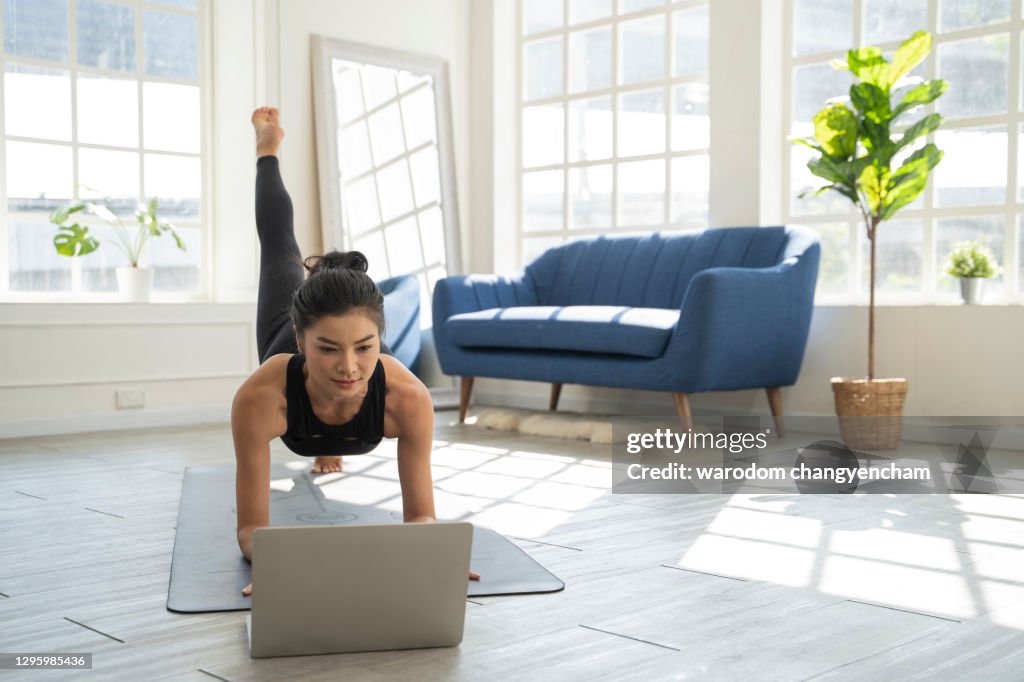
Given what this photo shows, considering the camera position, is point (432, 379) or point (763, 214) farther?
point (432, 379)

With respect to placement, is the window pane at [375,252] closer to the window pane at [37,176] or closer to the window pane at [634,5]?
the window pane at [37,176]

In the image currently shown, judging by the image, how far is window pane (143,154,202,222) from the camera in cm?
528

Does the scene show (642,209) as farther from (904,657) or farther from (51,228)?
(904,657)

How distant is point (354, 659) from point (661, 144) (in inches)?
168

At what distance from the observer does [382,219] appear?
5926mm

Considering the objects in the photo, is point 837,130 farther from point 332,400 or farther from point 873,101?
point 332,400

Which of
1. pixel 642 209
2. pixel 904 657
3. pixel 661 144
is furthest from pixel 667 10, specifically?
pixel 904 657

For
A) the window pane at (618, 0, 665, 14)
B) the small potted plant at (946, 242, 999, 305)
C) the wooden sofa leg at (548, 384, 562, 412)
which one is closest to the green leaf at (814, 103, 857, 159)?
the small potted plant at (946, 242, 999, 305)

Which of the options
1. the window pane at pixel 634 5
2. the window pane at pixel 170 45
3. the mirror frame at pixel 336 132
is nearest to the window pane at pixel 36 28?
the window pane at pixel 170 45

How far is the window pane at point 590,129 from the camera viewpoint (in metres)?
5.83

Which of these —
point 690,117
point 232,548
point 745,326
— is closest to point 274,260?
point 232,548

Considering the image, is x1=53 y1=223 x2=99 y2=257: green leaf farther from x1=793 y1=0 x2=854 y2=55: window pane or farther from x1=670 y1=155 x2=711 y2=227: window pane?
x1=793 y1=0 x2=854 y2=55: window pane

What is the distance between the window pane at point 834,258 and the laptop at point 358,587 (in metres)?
3.51

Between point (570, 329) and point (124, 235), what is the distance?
7.45 feet
